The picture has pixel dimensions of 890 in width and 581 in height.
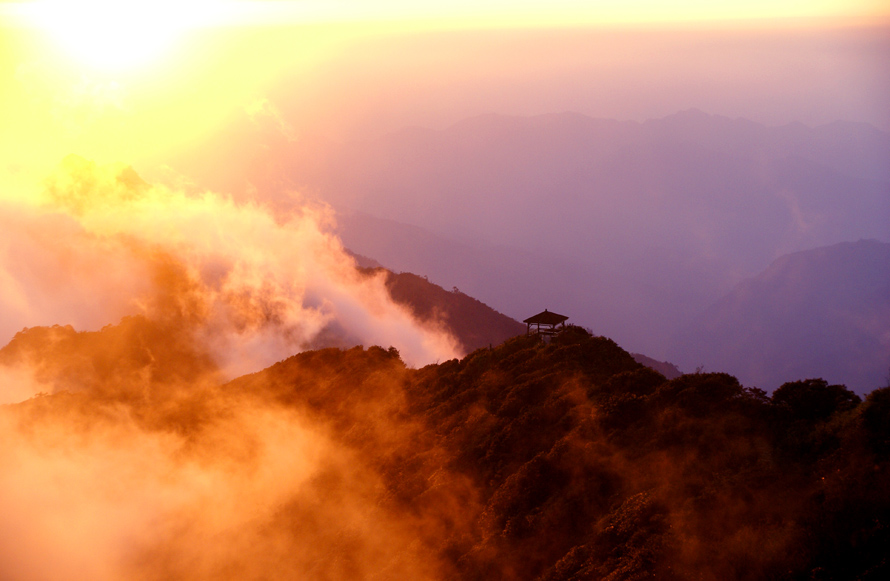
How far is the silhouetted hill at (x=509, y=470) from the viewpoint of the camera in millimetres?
16359

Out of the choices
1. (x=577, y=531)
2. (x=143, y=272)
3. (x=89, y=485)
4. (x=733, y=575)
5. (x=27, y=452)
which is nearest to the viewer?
(x=733, y=575)

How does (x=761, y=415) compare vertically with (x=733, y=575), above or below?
above

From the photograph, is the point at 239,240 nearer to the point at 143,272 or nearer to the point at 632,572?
the point at 143,272

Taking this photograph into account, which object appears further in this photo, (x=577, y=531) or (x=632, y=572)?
(x=577, y=531)

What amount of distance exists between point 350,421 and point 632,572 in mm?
23762

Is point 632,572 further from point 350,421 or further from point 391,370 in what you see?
point 391,370

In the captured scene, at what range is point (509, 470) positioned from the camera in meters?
25.5

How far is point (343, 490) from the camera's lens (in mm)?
30422

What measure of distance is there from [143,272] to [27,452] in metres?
47.7

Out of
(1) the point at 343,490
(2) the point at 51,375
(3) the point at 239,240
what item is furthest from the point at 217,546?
(3) the point at 239,240

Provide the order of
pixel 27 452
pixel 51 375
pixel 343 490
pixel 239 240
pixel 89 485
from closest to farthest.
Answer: pixel 343 490, pixel 89 485, pixel 27 452, pixel 51 375, pixel 239 240

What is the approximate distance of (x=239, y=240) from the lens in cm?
10275

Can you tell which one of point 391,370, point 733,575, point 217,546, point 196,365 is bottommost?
point 733,575

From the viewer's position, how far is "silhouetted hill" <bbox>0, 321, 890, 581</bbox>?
1636 cm
